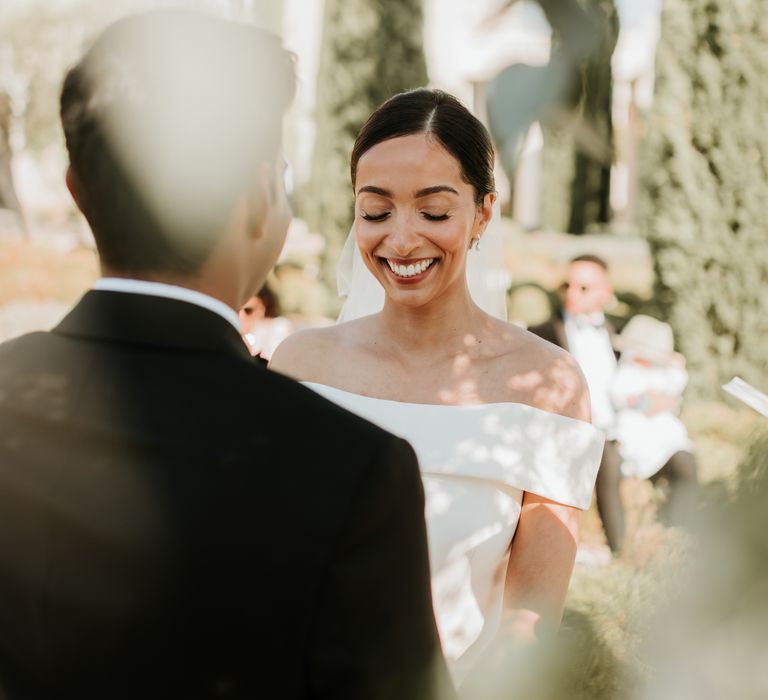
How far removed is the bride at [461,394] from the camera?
2482 mm

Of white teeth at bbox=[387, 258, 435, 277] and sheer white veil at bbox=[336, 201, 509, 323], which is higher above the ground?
white teeth at bbox=[387, 258, 435, 277]

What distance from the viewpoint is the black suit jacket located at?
1.09 m

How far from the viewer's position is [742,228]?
957 centimetres

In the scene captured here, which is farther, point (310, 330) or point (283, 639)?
point (310, 330)

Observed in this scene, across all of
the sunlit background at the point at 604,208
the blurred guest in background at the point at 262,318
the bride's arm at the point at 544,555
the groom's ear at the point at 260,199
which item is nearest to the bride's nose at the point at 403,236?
the bride's arm at the point at 544,555

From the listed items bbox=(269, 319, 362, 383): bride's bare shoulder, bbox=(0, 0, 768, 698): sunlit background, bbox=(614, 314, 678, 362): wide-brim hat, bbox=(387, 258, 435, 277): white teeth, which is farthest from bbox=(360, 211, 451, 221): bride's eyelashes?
bbox=(614, 314, 678, 362): wide-brim hat

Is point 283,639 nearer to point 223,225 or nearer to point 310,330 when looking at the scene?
point 223,225

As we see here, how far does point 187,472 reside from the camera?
110 cm

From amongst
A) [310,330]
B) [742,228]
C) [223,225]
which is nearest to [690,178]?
[742,228]

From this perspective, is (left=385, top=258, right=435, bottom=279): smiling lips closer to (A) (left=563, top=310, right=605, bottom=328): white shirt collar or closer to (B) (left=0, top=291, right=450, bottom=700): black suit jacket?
(B) (left=0, top=291, right=450, bottom=700): black suit jacket

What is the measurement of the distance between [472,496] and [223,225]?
1589 mm

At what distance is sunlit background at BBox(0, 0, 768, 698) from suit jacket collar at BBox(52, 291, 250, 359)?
5.49 ft

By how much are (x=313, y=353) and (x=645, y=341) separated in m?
4.58

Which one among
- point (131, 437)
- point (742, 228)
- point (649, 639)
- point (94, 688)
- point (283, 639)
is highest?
point (131, 437)
